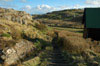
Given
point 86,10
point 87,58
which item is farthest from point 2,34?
point 86,10

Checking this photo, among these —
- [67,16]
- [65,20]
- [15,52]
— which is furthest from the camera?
[67,16]

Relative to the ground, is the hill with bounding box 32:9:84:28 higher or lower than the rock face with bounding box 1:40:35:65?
lower

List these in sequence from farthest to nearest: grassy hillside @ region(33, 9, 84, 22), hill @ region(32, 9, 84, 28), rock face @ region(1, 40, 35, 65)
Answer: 1. grassy hillside @ region(33, 9, 84, 22)
2. hill @ region(32, 9, 84, 28)
3. rock face @ region(1, 40, 35, 65)

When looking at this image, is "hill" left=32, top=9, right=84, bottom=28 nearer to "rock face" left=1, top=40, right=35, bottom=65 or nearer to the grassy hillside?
the grassy hillside

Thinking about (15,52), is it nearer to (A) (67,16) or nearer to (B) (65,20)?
(B) (65,20)

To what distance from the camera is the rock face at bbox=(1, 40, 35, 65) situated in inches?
501

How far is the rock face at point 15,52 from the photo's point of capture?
41.8 feet

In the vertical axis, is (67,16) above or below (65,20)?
above

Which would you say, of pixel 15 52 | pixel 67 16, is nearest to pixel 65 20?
pixel 67 16

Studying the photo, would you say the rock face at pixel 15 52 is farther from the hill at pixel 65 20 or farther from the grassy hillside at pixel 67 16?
the grassy hillside at pixel 67 16

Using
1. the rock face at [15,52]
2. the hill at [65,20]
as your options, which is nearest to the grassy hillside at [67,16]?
the hill at [65,20]

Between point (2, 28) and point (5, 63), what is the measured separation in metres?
9.27

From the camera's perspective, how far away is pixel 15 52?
46.3ft

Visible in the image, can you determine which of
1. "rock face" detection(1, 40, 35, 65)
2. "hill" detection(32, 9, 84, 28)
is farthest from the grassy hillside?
"rock face" detection(1, 40, 35, 65)
